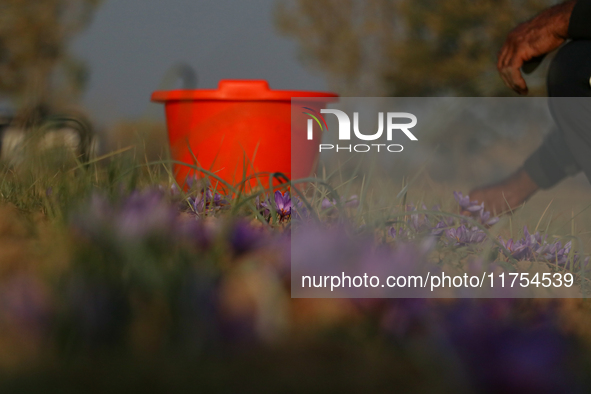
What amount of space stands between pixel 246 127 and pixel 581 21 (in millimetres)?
1321

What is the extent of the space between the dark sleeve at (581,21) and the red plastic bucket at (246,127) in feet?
3.07

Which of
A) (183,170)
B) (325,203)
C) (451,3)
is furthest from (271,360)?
(451,3)

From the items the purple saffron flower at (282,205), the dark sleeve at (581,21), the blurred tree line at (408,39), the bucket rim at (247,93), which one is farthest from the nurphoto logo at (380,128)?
the blurred tree line at (408,39)

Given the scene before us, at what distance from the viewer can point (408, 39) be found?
11.2 meters

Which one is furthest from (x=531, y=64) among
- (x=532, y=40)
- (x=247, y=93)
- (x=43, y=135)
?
(x=43, y=135)

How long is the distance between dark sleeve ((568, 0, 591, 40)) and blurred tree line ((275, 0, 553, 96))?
8.63 m

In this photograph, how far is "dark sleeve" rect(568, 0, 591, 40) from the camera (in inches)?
63.4

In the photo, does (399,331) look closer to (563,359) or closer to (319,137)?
(563,359)

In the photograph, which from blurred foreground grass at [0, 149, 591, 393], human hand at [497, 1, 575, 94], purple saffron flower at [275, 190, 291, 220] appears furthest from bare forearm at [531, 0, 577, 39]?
blurred foreground grass at [0, 149, 591, 393]

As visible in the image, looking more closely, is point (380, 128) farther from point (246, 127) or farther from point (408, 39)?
point (408, 39)

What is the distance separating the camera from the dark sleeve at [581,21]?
1.61m

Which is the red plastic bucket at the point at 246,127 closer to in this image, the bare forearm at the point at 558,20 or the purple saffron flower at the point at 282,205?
the purple saffron flower at the point at 282,205

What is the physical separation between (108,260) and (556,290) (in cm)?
107

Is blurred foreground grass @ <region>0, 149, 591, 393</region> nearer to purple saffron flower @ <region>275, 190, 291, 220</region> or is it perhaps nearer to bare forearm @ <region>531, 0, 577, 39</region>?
purple saffron flower @ <region>275, 190, 291, 220</region>
